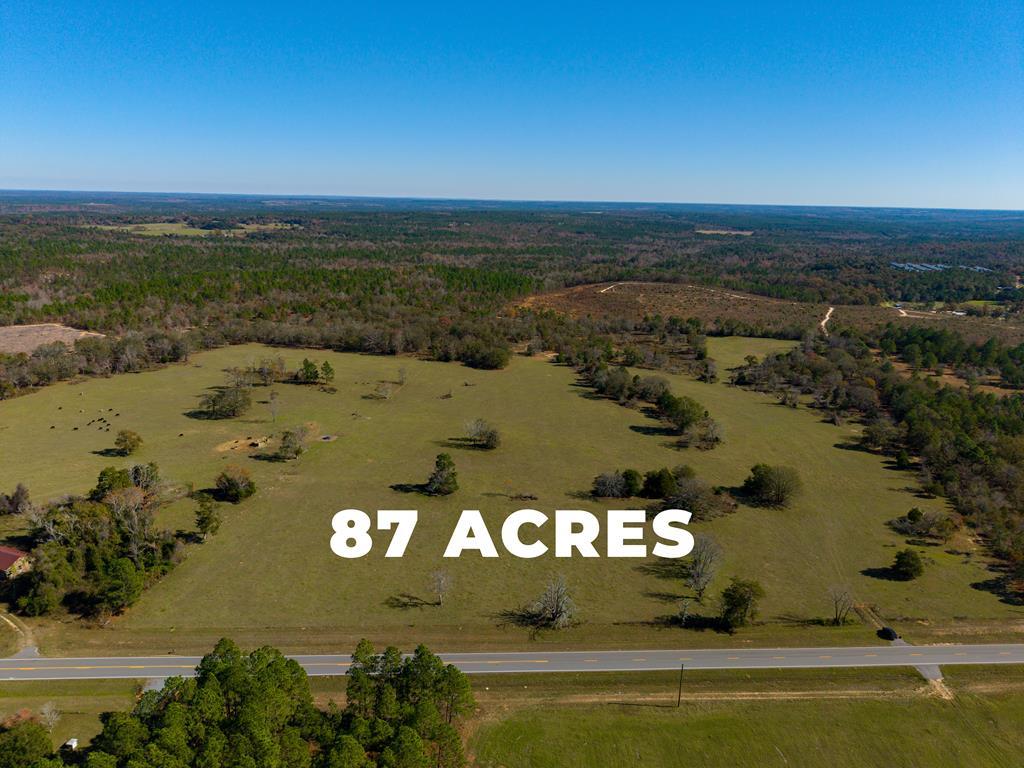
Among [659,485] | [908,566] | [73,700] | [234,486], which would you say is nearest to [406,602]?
[73,700]

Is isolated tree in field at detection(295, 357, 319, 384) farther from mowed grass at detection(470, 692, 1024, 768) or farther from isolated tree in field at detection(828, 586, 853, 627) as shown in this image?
isolated tree in field at detection(828, 586, 853, 627)

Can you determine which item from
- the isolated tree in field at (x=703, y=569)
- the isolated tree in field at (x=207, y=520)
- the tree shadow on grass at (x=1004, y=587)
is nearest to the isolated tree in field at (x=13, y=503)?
the isolated tree in field at (x=207, y=520)

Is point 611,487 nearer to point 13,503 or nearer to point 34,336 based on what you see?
point 13,503

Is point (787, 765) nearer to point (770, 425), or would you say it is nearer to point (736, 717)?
point (736, 717)

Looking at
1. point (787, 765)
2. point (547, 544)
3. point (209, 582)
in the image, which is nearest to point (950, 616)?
point (787, 765)

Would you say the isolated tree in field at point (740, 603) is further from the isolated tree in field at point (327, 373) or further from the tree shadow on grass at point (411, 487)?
the isolated tree in field at point (327, 373)

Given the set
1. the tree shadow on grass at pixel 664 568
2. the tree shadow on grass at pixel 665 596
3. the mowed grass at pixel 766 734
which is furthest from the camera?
the tree shadow on grass at pixel 664 568

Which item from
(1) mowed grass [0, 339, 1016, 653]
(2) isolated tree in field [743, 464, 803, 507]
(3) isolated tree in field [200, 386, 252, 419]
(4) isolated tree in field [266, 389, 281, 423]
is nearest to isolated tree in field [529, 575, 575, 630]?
(1) mowed grass [0, 339, 1016, 653]

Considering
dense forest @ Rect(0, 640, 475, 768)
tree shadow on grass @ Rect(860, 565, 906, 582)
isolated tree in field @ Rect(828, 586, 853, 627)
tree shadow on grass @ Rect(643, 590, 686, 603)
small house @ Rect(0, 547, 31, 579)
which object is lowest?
tree shadow on grass @ Rect(643, 590, 686, 603)
